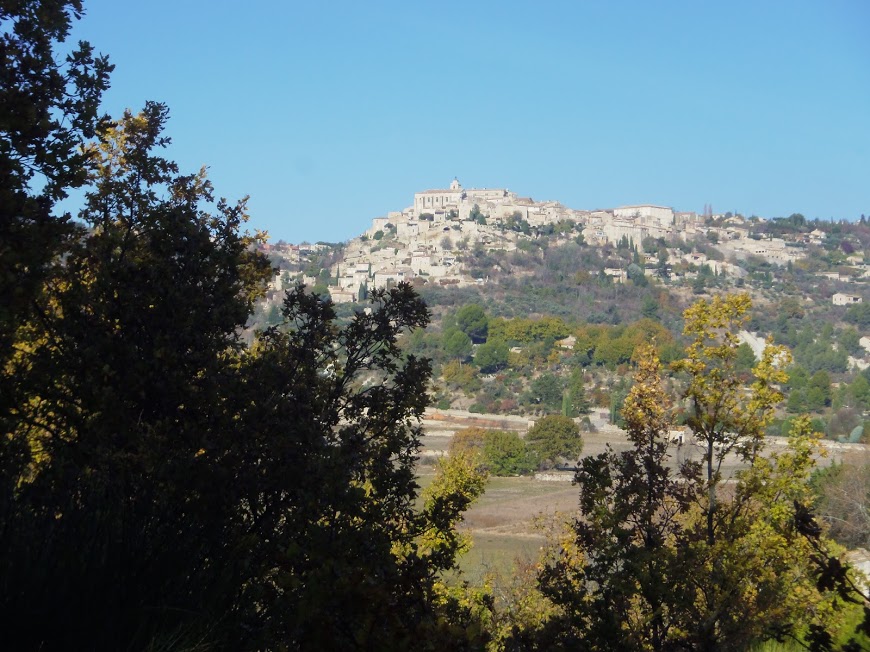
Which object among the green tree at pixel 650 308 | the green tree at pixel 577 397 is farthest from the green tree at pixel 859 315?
the green tree at pixel 577 397

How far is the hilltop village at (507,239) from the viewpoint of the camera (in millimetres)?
132500

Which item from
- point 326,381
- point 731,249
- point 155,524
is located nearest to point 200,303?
point 326,381

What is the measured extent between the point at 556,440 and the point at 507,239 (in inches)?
3828

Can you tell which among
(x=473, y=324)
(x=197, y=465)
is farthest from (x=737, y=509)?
(x=473, y=324)

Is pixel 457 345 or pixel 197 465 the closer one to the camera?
pixel 197 465

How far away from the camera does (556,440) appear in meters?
48.9

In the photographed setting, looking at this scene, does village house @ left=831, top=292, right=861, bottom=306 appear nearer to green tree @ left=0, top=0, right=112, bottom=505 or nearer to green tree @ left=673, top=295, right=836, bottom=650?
green tree @ left=673, top=295, right=836, bottom=650

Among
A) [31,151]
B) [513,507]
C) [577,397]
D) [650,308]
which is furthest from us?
[650,308]

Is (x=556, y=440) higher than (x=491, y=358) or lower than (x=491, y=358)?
lower

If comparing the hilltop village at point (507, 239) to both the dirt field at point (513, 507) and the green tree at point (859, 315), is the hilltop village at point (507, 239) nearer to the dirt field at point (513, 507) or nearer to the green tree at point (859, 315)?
the green tree at point (859, 315)

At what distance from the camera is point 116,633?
3152mm

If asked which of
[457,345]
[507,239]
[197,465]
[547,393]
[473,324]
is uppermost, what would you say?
[507,239]

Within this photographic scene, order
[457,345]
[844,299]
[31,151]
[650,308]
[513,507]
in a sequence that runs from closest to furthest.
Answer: [31,151]
[513,507]
[457,345]
[650,308]
[844,299]

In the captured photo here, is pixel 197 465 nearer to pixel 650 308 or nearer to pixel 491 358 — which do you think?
pixel 491 358
